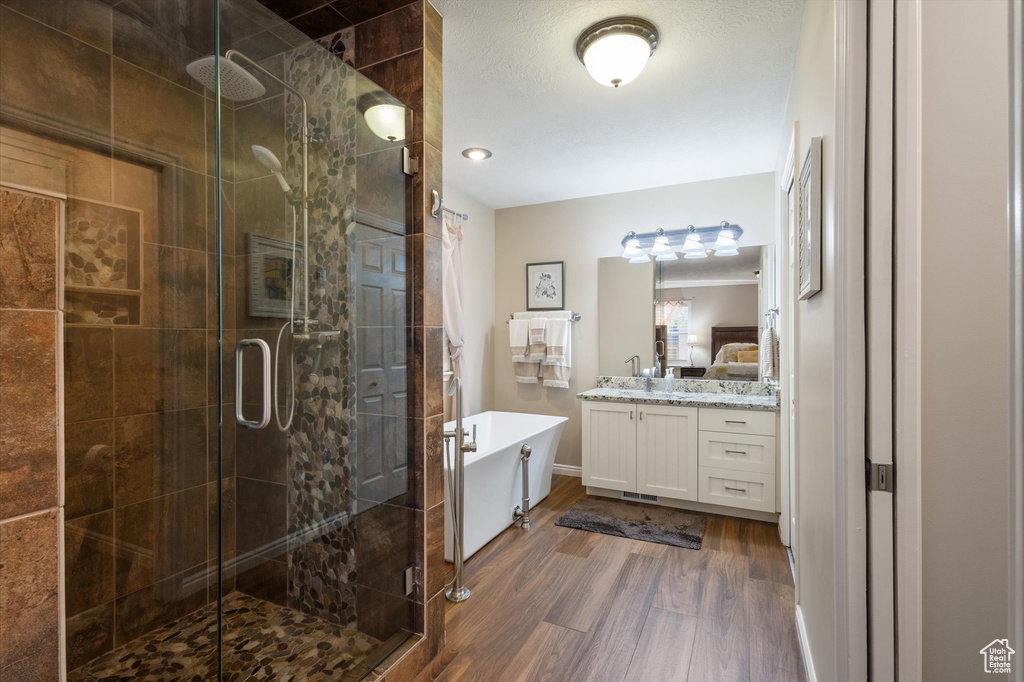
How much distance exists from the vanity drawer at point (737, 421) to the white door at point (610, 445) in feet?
1.59

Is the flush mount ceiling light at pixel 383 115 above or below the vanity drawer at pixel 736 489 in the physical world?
above

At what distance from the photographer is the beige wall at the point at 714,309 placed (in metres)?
3.71

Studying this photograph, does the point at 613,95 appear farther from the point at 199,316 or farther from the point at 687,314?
the point at 199,316

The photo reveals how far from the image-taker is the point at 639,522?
325cm

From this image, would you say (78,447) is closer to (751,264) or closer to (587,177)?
(587,177)

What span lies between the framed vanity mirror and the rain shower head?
3193 millimetres

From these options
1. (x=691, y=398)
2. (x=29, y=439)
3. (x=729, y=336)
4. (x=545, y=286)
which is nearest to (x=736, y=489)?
(x=691, y=398)

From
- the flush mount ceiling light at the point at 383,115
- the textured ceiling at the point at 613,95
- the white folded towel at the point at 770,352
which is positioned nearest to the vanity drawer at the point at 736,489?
the white folded towel at the point at 770,352

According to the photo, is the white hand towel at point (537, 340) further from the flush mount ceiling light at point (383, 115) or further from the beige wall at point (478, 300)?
the flush mount ceiling light at point (383, 115)

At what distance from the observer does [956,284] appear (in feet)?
3.52

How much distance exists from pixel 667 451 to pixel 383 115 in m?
2.80

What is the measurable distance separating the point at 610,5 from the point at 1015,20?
1.71 meters

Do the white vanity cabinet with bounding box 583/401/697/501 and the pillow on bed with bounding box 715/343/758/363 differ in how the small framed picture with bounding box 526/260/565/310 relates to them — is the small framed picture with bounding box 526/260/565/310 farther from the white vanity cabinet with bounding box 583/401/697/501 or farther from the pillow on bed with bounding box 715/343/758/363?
the pillow on bed with bounding box 715/343/758/363

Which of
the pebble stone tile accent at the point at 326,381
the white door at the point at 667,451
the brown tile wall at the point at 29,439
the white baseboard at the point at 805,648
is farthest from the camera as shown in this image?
the white door at the point at 667,451
